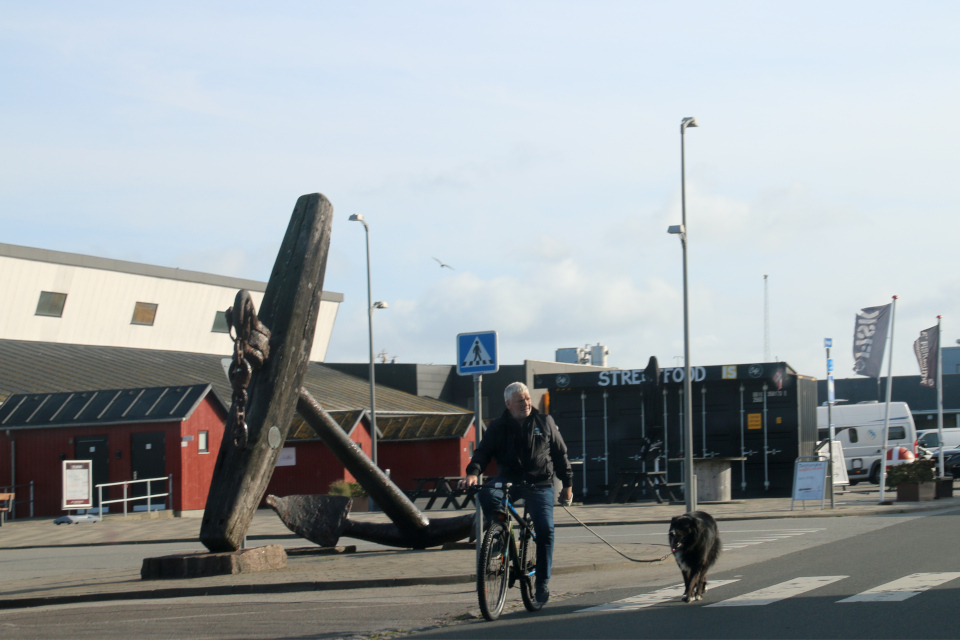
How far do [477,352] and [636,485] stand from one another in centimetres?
1536

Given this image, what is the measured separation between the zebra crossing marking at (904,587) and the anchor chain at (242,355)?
6096mm

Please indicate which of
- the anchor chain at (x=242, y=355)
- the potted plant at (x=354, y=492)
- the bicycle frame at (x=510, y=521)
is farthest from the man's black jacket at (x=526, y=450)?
the potted plant at (x=354, y=492)

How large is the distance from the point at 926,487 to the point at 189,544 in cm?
1578

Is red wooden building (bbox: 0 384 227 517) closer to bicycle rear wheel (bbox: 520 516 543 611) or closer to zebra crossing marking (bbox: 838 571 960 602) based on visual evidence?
bicycle rear wheel (bbox: 520 516 543 611)

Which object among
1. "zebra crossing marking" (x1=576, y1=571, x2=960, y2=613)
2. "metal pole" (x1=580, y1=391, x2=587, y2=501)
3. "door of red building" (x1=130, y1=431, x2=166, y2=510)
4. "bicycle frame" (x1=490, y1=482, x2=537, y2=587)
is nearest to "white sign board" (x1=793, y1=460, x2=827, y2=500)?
"metal pole" (x1=580, y1=391, x2=587, y2=501)

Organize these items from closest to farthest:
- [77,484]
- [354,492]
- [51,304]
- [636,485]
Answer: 1. [636,485]
2. [77,484]
3. [354,492]
4. [51,304]

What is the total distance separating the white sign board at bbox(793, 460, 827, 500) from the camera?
21625 millimetres

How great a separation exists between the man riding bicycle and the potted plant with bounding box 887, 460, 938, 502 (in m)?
17.7

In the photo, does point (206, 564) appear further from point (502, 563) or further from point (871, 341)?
point (871, 341)

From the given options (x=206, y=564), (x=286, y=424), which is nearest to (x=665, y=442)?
(x=286, y=424)

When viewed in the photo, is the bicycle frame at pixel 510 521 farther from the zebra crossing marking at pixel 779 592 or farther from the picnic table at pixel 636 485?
the picnic table at pixel 636 485

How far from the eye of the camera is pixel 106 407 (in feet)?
97.5

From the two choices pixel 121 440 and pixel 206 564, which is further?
pixel 121 440

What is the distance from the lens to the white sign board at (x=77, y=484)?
87.4 ft
